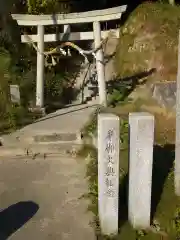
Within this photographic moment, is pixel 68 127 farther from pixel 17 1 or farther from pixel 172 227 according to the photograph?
pixel 17 1

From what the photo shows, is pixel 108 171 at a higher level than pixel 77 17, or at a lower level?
lower

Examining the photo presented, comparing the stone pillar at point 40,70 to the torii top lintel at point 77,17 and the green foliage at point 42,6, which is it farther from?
the green foliage at point 42,6

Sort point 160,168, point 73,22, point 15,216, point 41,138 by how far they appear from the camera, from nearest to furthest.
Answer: point 15,216 → point 160,168 → point 41,138 → point 73,22

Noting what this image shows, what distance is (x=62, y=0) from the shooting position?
1286cm

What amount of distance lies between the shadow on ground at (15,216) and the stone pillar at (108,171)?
4.35 feet

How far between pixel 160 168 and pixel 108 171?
6.68 ft

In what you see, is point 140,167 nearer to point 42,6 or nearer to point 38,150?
point 38,150

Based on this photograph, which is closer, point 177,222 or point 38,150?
point 177,222

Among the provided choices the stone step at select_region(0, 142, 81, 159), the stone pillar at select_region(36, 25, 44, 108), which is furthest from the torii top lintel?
the stone step at select_region(0, 142, 81, 159)

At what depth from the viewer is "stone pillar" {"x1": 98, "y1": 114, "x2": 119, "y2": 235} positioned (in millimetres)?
4848

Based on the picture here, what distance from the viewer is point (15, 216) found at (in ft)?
19.2

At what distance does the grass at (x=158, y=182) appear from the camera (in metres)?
5.21

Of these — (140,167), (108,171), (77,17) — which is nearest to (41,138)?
(77,17)

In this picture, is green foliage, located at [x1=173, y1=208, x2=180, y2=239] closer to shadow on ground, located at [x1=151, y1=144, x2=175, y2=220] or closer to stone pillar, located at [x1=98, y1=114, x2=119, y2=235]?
shadow on ground, located at [x1=151, y1=144, x2=175, y2=220]
